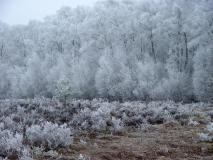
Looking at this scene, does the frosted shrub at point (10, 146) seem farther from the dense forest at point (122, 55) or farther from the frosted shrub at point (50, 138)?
the dense forest at point (122, 55)

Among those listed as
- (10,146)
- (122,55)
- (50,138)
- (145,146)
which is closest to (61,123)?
(50,138)

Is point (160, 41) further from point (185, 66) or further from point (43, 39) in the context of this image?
point (43, 39)

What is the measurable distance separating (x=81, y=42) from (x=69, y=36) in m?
4.43

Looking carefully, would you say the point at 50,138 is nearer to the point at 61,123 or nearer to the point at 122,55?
the point at 61,123

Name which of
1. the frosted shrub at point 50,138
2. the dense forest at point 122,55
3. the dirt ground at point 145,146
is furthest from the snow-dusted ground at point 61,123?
the dense forest at point 122,55

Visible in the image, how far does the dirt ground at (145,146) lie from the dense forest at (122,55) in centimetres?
2363

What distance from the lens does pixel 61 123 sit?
13016mm

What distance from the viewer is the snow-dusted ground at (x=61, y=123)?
8.86m

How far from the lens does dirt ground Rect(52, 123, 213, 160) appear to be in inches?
353

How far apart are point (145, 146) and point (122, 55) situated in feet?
142

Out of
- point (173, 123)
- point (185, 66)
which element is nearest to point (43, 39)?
point (185, 66)

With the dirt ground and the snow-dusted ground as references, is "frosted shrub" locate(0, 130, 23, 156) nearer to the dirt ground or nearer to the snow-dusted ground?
the snow-dusted ground

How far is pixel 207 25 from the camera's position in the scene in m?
44.4

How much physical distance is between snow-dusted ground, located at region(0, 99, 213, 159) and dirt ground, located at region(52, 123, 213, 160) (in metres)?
Answer: 0.35
